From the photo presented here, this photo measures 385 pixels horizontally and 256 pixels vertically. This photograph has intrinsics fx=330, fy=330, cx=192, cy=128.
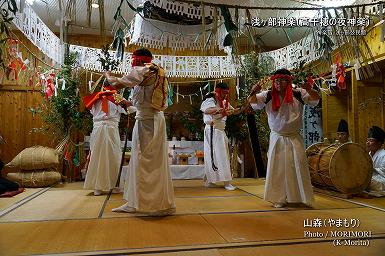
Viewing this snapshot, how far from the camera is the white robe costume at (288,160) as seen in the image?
3.45m

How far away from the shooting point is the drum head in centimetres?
408

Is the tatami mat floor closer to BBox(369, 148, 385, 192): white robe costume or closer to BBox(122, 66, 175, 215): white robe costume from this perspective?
BBox(122, 66, 175, 215): white robe costume

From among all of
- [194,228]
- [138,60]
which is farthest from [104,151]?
[194,228]

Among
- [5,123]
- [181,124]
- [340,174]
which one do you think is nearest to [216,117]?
[340,174]

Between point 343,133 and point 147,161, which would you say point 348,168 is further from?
point 147,161

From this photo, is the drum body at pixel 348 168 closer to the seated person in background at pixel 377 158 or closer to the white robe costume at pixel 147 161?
the seated person in background at pixel 377 158

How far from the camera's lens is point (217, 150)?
16.8 feet

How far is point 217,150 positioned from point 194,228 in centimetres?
262

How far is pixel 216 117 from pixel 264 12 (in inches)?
87.0

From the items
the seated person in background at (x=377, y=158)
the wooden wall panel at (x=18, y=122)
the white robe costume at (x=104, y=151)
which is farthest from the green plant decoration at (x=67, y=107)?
the seated person in background at (x=377, y=158)

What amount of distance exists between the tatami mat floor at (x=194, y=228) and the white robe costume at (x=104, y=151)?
688 mm

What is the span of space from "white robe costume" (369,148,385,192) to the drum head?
0.61ft

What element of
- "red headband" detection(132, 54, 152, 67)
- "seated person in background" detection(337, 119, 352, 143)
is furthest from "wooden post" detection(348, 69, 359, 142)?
"red headband" detection(132, 54, 152, 67)

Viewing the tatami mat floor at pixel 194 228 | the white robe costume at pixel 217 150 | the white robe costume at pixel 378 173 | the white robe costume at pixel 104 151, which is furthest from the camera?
the white robe costume at pixel 217 150
